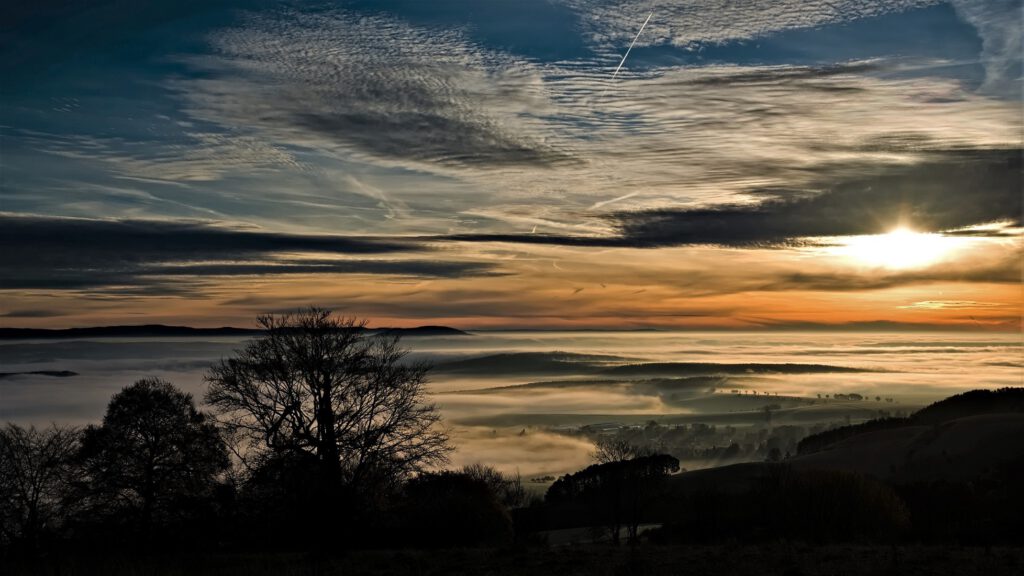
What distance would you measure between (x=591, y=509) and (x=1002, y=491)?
160ft

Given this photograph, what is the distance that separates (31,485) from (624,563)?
1440 inches

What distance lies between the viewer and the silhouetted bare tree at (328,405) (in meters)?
31.5

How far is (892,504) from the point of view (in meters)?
63.9

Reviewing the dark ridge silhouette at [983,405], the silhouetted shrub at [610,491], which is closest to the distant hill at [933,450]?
the silhouetted shrub at [610,491]

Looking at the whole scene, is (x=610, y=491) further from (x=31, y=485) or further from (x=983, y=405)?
(x=983, y=405)

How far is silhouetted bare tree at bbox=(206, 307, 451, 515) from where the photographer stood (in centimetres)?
3150

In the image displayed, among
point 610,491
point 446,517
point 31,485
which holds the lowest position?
point 446,517

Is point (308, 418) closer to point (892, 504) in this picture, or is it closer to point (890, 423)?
point (892, 504)

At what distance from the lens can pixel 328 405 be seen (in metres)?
31.8

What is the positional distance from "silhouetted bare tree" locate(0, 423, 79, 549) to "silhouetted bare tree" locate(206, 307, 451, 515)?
15535 mm

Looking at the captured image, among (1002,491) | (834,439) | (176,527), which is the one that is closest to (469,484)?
(176,527)

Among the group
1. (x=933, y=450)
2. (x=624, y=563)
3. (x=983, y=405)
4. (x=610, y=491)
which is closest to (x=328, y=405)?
(x=624, y=563)

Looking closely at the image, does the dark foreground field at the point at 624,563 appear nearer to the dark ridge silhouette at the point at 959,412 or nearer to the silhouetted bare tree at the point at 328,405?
the silhouetted bare tree at the point at 328,405

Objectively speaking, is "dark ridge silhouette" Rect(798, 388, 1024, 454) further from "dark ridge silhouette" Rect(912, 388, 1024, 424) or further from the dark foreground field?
the dark foreground field
